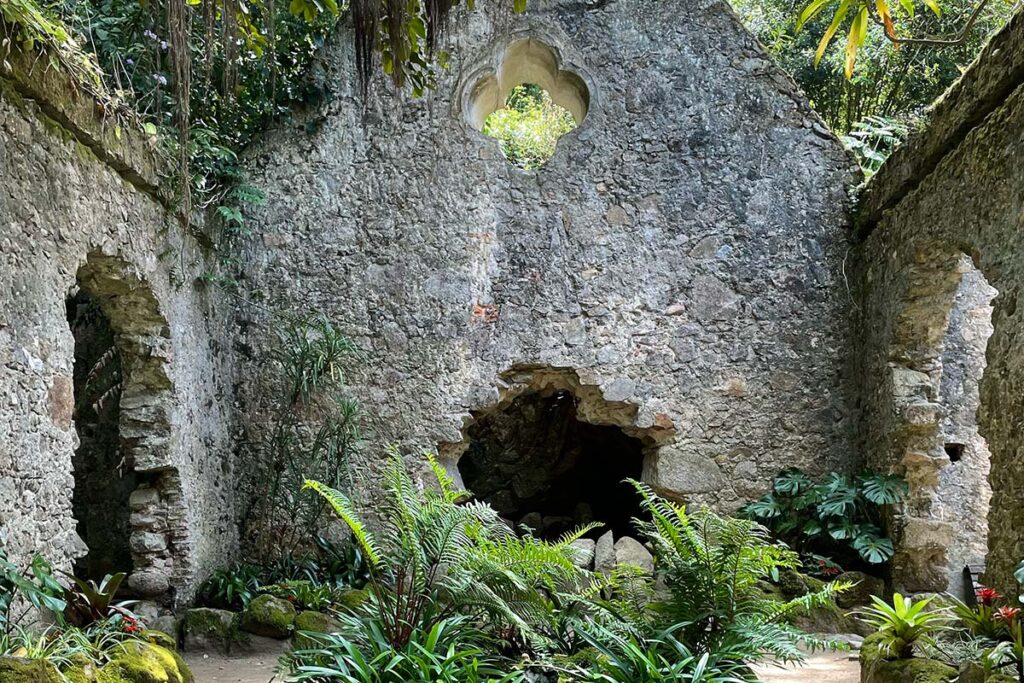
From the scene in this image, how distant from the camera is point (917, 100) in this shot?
898 centimetres

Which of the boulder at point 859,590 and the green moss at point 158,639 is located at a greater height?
the boulder at point 859,590

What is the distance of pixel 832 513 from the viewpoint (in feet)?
19.7

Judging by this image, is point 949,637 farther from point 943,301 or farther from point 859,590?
point 943,301

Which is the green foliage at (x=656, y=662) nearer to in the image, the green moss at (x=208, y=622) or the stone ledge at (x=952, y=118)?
the green moss at (x=208, y=622)

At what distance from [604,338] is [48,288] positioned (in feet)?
11.7

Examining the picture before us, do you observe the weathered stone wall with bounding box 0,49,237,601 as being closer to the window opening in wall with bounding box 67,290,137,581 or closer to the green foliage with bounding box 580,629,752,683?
the window opening in wall with bounding box 67,290,137,581

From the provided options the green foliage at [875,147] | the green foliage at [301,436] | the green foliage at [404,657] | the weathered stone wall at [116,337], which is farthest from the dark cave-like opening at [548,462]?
the green foliage at [404,657]

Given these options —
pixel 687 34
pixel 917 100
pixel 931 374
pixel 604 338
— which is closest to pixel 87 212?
pixel 604 338

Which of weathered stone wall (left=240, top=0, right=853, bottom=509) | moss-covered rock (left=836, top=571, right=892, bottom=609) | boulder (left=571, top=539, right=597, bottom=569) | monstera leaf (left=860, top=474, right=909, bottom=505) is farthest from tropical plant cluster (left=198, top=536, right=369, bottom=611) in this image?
monstera leaf (left=860, top=474, right=909, bottom=505)

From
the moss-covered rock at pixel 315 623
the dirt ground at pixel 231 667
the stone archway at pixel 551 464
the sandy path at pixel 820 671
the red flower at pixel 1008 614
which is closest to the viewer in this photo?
the red flower at pixel 1008 614

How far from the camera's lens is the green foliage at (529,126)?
10.3 m

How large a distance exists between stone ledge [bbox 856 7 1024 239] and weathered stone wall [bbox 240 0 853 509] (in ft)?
1.77

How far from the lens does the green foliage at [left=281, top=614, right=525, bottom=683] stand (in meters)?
3.54

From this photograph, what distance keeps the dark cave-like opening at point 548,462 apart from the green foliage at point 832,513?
2.31 m
